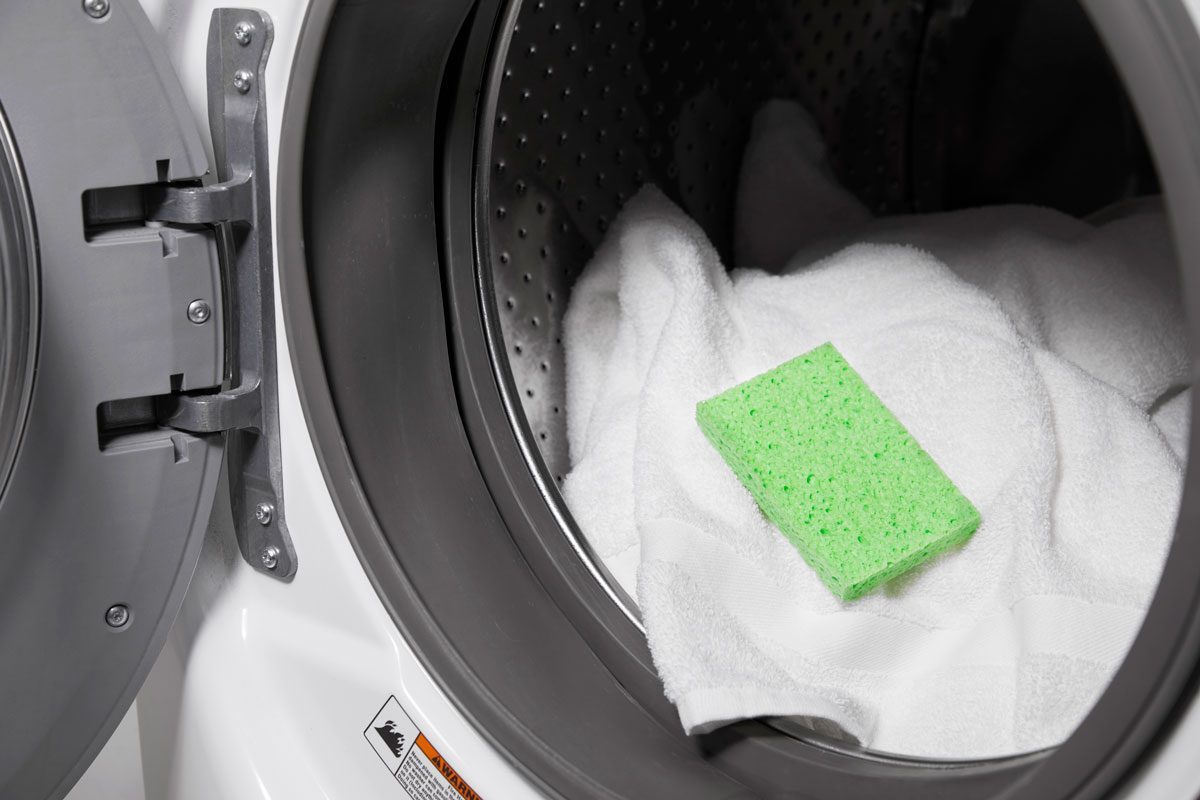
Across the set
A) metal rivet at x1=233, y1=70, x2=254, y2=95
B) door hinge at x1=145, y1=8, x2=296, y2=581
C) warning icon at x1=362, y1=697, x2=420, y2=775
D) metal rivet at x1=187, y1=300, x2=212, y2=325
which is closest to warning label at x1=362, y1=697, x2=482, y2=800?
warning icon at x1=362, y1=697, x2=420, y2=775

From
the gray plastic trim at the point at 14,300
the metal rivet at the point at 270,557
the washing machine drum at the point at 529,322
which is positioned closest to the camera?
A: the washing machine drum at the point at 529,322

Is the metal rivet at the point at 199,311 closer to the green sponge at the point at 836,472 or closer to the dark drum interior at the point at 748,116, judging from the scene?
the dark drum interior at the point at 748,116

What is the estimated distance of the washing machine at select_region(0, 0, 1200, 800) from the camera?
65cm

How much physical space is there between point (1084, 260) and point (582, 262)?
1.38 feet

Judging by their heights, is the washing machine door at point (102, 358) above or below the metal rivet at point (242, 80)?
below

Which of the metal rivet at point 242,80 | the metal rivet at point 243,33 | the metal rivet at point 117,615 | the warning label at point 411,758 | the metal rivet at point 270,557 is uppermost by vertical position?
the metal rivet at point 243,33

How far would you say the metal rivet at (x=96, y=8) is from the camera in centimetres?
64

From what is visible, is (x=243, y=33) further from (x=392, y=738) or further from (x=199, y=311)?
(x=392, y=738)

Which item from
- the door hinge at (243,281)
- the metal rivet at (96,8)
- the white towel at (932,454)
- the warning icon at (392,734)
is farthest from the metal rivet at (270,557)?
the metal rivet at (96,8)

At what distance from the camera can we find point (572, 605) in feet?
2.66

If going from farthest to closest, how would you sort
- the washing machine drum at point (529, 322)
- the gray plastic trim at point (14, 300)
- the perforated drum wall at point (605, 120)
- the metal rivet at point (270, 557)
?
the perforated drum wall at point (605, 120), the metal rivet at point (270, 557), the gray plastic trim at point (14, 300), the washing machine drum at point (529, 322)

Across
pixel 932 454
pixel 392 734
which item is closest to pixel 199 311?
pixel 392 734

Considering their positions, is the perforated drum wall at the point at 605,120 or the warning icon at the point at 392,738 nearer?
the warning icon at the point at 392,738

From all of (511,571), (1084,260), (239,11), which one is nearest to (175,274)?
(239,11)
